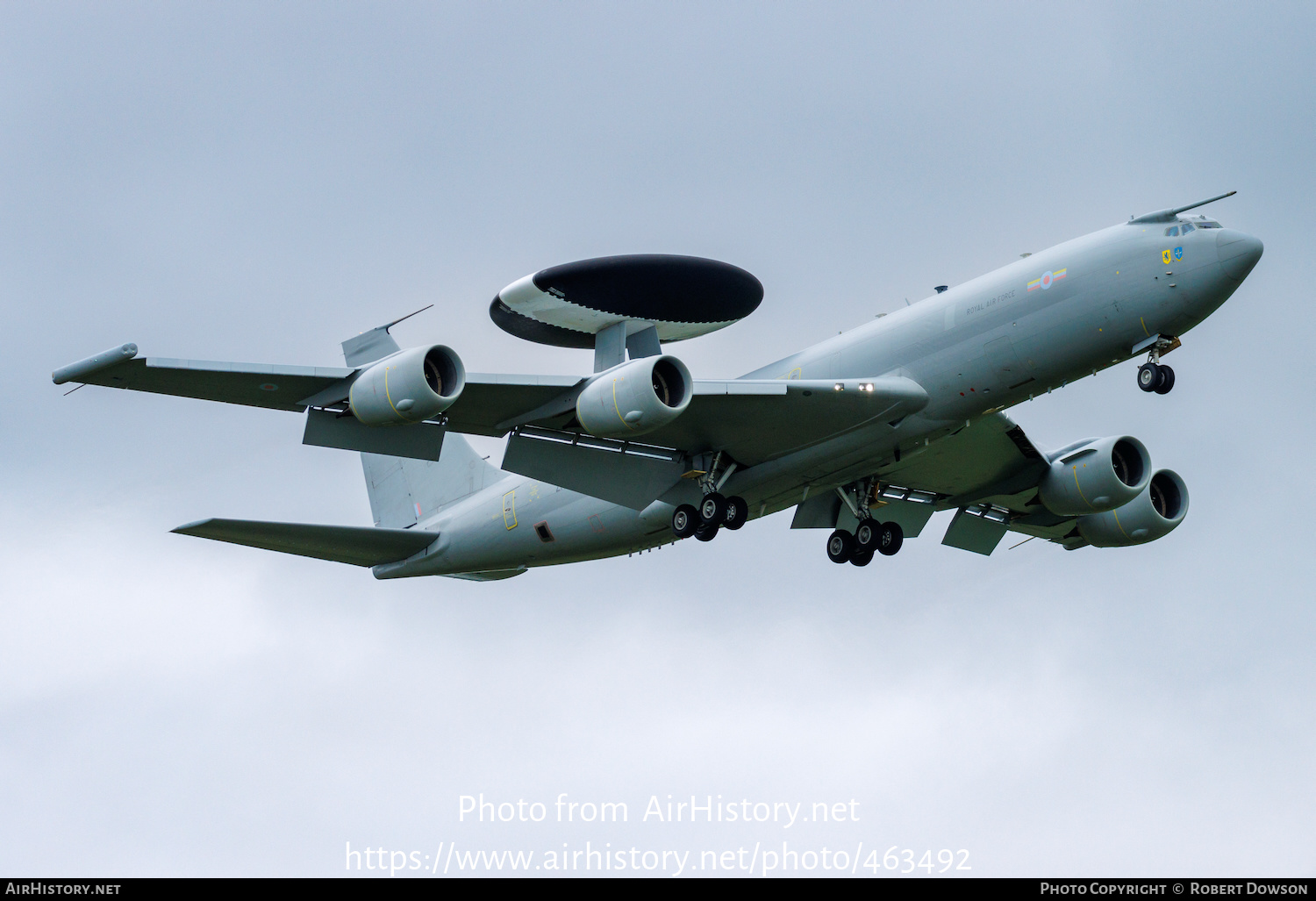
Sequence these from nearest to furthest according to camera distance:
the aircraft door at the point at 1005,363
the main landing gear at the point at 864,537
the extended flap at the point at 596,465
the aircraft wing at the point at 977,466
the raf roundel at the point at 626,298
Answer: the aircraft door at the point at 1005,363 < the raf roundel at the point at 626,298 < the extended flap at the point at 596,465 < the aircraft wing at the point at 977,466 < the main landing gear at the point at 864,537

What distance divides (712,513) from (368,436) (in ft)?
24.0

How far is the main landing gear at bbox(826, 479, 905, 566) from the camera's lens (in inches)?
1284

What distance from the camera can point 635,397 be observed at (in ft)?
85.9

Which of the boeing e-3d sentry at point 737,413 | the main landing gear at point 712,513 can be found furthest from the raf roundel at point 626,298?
the main landing gear at point 712,513

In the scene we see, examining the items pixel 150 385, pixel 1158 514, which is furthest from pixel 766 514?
pixel 150 385

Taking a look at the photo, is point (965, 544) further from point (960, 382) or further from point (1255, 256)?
point (1255, 256)

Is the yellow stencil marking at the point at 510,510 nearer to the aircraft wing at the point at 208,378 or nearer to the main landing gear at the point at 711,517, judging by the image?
the main landing gear at the point at 711,517

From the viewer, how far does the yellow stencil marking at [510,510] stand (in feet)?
109

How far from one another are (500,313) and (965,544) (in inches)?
539

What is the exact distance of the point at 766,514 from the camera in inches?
1273

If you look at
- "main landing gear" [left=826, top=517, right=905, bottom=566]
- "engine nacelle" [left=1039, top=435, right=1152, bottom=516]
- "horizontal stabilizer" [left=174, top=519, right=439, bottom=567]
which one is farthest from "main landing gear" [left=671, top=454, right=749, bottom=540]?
"engine nacelle" [left=1039, top=435, right=1152, bottom=516]

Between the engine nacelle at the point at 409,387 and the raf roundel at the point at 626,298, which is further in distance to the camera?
the raf roundel at the point at 626,298

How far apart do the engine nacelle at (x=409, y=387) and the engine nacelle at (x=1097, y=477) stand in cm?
1516

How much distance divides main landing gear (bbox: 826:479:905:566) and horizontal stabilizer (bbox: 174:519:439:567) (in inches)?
378
